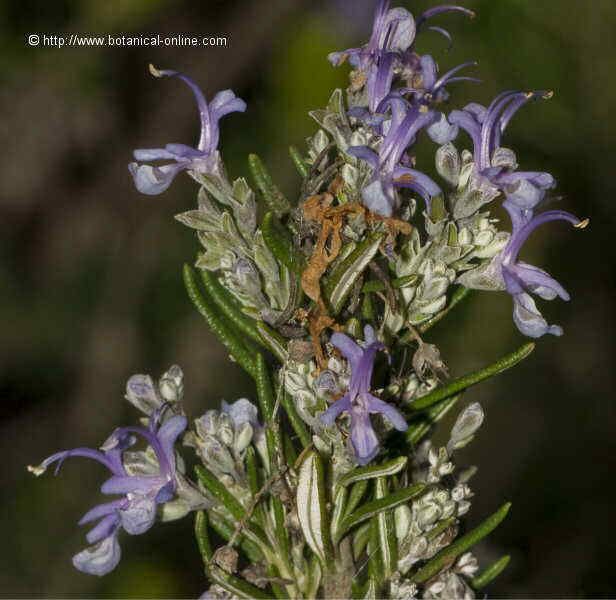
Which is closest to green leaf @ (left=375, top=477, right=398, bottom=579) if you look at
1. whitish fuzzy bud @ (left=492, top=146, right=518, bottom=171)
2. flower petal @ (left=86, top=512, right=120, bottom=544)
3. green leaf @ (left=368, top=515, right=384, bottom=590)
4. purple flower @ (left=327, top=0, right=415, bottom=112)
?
green leaf @ (left=368, top=515, right=384, bottom=590)

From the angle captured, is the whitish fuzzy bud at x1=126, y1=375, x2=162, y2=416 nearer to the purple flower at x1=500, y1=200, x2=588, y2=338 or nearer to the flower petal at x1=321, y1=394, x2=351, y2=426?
the flower petal at x1=321, y1=394, x2=351, y2=426

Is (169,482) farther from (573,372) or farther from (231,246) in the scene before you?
(573,372)

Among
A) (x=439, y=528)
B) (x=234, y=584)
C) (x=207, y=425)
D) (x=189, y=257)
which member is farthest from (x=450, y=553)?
(x=189, y=257)

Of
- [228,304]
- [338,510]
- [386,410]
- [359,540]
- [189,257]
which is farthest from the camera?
[189,257]

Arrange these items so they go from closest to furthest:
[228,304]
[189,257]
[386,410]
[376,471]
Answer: [386,410] < [376,471] < [228,304] < [189,257]

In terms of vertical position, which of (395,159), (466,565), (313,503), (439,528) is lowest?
(466,565)

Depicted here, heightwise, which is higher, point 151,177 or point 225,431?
point 151,177

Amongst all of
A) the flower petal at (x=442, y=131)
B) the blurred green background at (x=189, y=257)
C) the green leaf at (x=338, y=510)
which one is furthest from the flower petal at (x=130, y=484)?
the blurred green background at (x=189, y=257)

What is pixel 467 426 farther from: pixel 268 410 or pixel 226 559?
pixel 226 559
